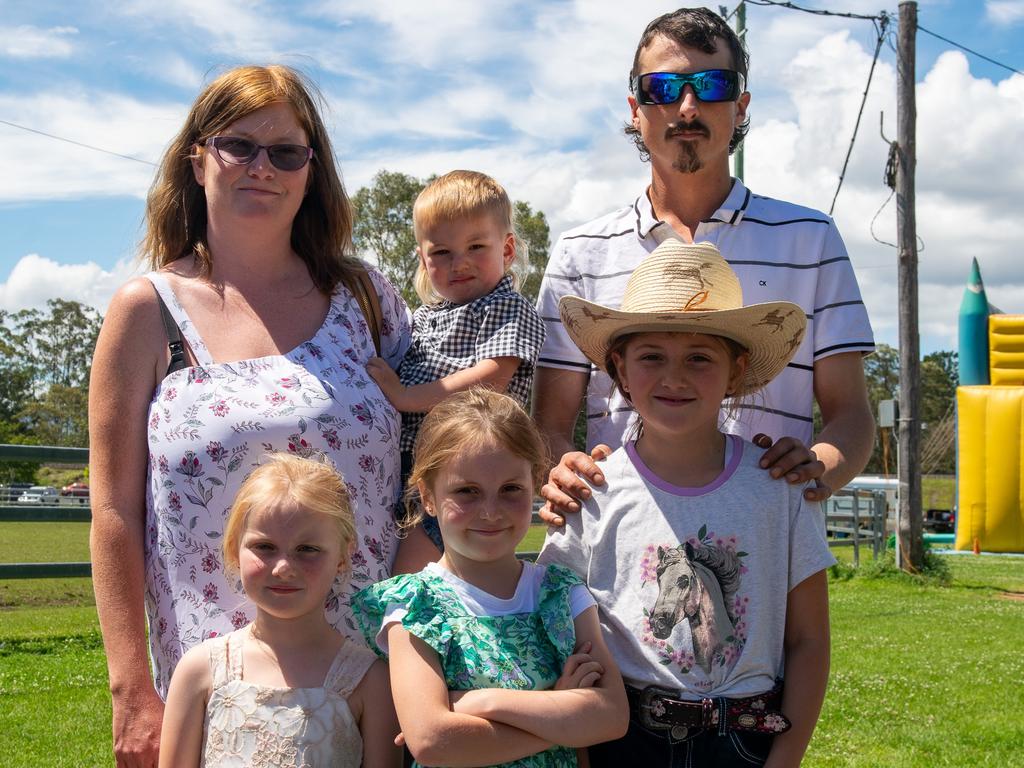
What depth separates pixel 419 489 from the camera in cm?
246

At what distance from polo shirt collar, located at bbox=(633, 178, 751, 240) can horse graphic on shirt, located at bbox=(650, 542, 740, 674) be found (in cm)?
92

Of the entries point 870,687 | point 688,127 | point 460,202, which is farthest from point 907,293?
point 688,127

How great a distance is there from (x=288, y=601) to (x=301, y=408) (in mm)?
457

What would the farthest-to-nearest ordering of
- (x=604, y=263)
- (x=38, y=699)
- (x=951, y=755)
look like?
(x=38, y=699) → (x=951, y=755) → (x=604, y=263)

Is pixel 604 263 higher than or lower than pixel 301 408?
higher

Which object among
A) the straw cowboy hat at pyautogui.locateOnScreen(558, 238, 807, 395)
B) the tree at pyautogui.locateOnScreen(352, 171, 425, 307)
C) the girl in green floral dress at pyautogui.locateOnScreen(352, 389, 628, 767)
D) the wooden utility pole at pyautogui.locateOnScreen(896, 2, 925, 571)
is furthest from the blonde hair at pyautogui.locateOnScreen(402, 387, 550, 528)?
the tree at pyautogui.locateOnScreen(352, 171, 425, 307)

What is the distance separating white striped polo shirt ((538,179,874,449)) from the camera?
2.70 meters

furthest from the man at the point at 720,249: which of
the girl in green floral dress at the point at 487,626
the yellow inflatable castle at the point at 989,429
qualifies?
the yellow inflatable castle at the point at 989,429

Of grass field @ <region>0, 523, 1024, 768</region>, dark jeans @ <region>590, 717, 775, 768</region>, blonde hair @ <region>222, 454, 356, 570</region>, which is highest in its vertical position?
blonde hair @ <region>222, 454, 356, 570</region>

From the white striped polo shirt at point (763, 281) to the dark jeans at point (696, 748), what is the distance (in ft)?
2.59

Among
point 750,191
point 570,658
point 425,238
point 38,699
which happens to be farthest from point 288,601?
point 38,699

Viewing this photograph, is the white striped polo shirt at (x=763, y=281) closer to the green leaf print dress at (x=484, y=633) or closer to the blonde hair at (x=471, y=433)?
the blonde hair at (x=471, y=433)

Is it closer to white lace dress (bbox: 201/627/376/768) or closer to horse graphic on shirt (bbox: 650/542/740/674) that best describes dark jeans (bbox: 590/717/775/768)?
horse graphic on shirt (bbox: 650/542/740/674)

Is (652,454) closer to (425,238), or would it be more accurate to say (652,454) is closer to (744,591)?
(744,591)
